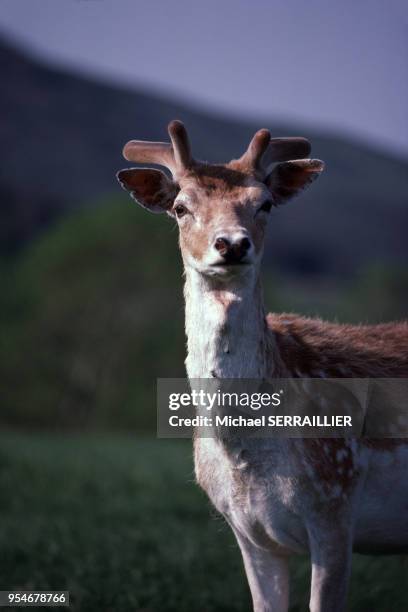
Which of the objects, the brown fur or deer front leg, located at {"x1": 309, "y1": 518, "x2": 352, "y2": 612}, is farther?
the brown fur

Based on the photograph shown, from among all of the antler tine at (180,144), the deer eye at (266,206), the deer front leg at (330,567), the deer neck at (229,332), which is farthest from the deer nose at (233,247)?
the deer front leg at (330,567)

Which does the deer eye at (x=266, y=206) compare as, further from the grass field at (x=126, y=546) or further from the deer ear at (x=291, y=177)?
the grass field at (x=126, y=546)

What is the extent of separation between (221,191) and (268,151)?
0.63 meters

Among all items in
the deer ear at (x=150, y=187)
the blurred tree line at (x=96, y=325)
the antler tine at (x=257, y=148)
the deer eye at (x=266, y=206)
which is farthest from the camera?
the blurred tree line at (x=96, y=325)

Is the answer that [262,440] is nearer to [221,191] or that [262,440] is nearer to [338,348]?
[338,348]

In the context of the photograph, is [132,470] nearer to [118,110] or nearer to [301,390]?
[301,390]

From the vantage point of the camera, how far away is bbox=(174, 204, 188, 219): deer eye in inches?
216

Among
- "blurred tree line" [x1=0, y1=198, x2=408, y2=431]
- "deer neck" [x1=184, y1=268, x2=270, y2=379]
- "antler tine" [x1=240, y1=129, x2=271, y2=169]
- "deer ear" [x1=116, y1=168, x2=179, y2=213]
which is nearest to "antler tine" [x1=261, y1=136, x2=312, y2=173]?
"antler tine" [x1=240, y1=129, x2=271, y2=169]

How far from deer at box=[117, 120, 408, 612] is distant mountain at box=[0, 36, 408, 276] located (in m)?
1.64

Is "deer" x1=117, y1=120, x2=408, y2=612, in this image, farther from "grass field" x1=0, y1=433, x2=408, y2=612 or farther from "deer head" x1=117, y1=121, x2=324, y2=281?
"grass field" x1=0, y1=433, x2=408, y2=612

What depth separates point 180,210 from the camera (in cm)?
553

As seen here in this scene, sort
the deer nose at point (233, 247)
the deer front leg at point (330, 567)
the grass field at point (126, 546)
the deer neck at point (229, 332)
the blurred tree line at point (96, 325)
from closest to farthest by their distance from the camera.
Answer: the deer nose at point (233, 247)
the deer front leg at point (330, 567)
the deer neck at point (229, 332)
the grass field at point (126, 546)
the blurred tree line at point (96, 325)

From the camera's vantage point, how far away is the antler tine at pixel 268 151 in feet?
18.4

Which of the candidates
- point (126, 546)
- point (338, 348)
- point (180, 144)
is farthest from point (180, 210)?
point (126, 546)
